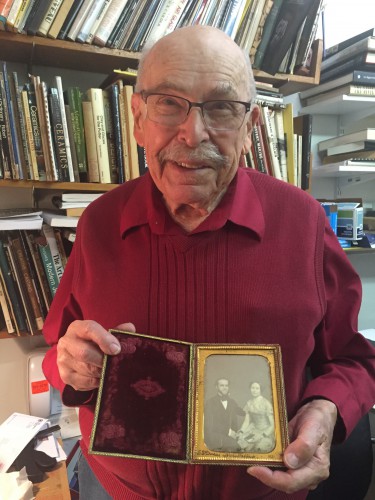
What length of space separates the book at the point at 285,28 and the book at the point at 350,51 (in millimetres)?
313

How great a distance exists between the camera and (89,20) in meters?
1.23

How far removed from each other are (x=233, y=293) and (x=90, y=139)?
794 millimetres

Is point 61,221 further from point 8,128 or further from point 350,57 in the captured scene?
point 350,57

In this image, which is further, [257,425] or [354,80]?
[354,80]

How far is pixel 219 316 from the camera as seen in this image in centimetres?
80

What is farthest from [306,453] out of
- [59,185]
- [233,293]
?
[59,185]

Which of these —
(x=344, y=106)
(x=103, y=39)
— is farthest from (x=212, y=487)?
(x=344, y=106)

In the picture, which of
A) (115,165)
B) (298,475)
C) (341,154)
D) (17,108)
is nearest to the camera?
(298,475)

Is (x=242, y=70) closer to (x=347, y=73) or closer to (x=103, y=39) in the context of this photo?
(x=103, y=39)

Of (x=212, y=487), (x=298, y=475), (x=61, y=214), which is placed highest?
(x=61, y=214)

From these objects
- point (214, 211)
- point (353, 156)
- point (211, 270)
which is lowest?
point (211, 270)

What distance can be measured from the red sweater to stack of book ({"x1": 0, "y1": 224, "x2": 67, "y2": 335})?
18.3 inches

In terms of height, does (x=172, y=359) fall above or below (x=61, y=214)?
below

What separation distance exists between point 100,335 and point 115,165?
82 cm
